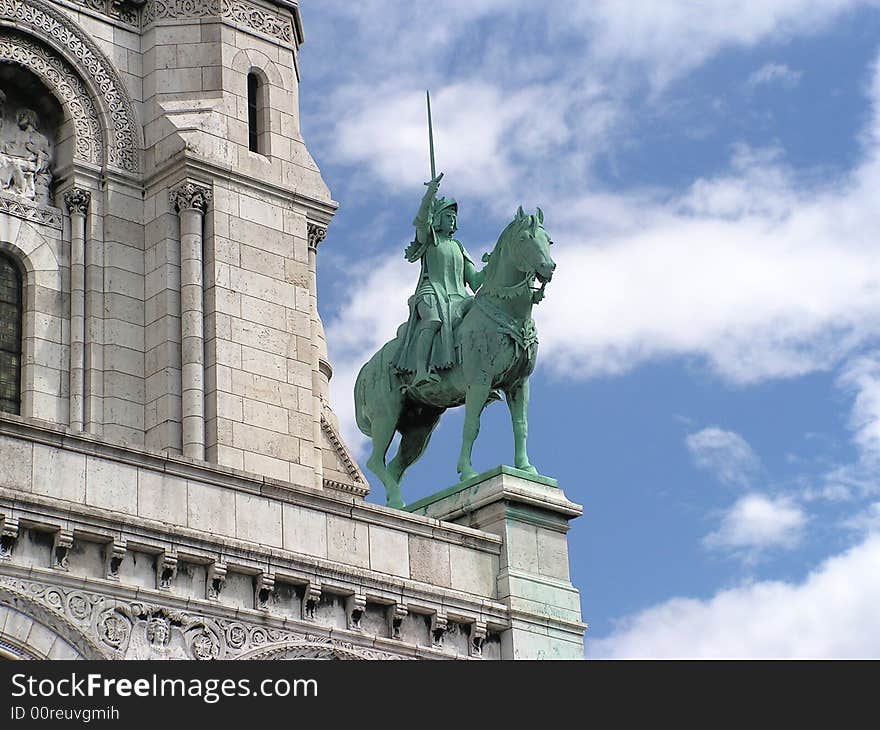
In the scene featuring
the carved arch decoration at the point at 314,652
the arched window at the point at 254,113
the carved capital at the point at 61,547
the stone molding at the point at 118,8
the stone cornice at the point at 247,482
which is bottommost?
the carved arch decoration at the point at 314,652

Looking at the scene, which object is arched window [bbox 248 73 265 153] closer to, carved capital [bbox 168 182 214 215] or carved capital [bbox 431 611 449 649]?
carved capital [bbox 168 182 214 215]

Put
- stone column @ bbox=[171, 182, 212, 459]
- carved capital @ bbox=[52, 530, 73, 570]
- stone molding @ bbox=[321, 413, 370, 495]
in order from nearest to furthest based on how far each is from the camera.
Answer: carved capital @ bbox=[52, 530, 73, 570] → stone column @ bbox=[171, 182, 212, 459] → stone molding @ bbox=[321, 413, 370, 495]

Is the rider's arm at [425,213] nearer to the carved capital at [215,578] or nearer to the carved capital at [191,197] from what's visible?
the carved capital at [191,197]

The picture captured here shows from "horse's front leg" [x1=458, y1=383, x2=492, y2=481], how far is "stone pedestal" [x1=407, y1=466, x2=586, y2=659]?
47 centimetres

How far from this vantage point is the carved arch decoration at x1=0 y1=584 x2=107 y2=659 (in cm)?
2492

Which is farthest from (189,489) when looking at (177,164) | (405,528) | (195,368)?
(177,164)

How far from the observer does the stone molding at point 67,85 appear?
36.2m

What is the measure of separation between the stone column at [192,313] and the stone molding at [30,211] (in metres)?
2.02

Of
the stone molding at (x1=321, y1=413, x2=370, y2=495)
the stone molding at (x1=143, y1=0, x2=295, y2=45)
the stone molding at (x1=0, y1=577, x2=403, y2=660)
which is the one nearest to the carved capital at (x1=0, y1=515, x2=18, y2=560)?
the stone molding at (x1=0, y1=577, x2=403, y2=660)

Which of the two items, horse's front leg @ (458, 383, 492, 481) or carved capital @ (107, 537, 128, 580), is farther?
horse's front leg @ (458, 383, 492, 481)

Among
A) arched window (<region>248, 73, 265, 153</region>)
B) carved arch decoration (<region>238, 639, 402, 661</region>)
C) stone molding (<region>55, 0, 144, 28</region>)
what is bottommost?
carved arch decoration (<region>238, 639, 402, 661</region>)

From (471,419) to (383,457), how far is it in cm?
195

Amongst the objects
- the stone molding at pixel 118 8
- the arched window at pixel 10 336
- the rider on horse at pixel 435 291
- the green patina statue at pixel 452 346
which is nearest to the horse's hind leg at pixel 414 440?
the green patina statue at pixel 452 346
